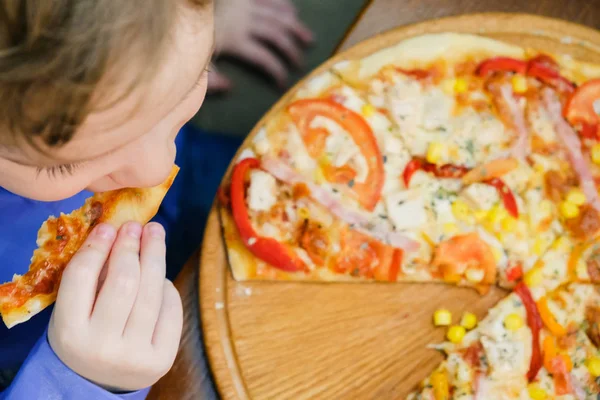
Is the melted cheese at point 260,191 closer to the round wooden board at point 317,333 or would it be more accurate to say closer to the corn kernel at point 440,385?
the round wooden board at point 317,333

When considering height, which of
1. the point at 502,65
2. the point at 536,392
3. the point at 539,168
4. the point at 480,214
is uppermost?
the point at 502,65

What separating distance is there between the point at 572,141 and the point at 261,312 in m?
0.81

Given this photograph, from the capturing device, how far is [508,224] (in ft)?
3.73

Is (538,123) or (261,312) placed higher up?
(538,123)

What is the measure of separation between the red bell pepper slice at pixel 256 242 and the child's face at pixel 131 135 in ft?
1.47

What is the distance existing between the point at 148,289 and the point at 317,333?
1.27 ft

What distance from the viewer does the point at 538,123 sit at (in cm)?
122

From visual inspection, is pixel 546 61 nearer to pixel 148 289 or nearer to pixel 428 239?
pixel 428 239

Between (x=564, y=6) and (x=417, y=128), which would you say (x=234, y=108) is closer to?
(x=417, y=128)

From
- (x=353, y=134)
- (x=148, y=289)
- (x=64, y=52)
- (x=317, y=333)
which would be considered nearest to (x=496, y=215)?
(x=353, y=134)

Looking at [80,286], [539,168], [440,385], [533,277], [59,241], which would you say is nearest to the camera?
[80,286]

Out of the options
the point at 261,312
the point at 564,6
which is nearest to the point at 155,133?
the point at 261,312

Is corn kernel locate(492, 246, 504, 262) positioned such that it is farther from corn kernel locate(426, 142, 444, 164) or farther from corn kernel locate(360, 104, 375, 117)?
corn kernel locate(360, 104, 375, 117)

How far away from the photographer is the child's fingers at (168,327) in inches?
27.7
